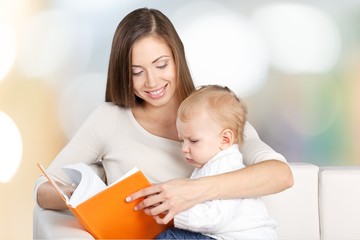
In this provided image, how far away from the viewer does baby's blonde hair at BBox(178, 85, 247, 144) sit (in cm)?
217

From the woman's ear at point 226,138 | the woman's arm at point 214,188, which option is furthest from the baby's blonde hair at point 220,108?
the woman's arm at point 214,188

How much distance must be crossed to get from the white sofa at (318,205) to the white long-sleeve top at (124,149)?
11.6 inches

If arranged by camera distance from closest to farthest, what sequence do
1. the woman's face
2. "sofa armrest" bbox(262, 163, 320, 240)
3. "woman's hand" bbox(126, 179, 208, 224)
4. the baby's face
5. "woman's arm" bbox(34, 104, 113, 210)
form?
1. "woman's hand" bbox(126, 179, 208, 224)
2. the baby's face
3. the woman's face
4. "woman's arm" bbox(34, 104, 113, 210)
5. "sofa armrest" bbox(262, 163, 320, 240)

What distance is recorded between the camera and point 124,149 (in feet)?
8.24

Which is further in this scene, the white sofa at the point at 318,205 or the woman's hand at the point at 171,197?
the white sofa at the point at 318,205

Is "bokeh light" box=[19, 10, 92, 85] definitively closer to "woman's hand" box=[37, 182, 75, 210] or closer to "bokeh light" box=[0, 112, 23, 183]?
"bokeh light" box=[0, 112, 23, 183]

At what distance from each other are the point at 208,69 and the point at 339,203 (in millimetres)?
1229

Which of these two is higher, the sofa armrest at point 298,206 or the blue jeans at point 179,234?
the blue jeans at point 179,234

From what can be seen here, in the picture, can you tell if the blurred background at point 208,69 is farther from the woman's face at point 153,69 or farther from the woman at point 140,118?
the woman's face at point 153,69

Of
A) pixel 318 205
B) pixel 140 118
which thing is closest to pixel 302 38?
pixel 318 205

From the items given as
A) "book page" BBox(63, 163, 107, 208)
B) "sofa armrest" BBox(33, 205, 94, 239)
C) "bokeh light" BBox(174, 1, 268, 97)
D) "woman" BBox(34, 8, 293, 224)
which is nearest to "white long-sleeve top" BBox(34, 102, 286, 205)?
"woman" BBox(34, 8, 293, 224)

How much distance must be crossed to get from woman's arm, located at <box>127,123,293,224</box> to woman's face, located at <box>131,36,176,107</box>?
16.7 inches

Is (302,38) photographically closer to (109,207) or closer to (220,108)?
(220,108)

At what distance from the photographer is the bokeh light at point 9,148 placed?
3547 millimetres
